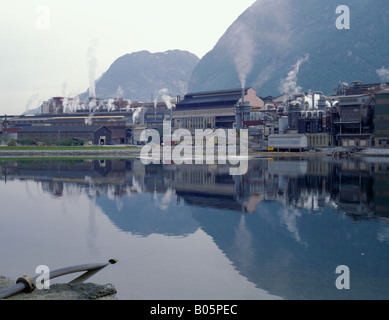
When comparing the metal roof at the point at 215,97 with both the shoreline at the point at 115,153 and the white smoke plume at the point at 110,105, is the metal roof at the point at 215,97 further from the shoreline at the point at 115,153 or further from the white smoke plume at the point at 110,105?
the shoreline at the point at 115,153

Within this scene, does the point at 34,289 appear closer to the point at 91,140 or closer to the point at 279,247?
the point at 279,247

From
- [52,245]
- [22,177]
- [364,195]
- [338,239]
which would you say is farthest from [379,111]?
[52,245]

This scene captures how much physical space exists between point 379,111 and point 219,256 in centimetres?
8738

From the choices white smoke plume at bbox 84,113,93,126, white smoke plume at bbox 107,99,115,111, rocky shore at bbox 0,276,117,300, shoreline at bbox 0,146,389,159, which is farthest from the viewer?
white smoke plume at bbox 107,99,115,111

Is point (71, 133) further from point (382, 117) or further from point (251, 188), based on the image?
point (251, 188)

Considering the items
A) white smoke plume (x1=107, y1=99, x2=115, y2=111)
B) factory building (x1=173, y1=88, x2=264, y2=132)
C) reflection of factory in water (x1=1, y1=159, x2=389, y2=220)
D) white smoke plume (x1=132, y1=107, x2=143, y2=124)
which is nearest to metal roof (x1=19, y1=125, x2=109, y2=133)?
white smoke plume (x1=132, y1=107, x2=143, y2=124)

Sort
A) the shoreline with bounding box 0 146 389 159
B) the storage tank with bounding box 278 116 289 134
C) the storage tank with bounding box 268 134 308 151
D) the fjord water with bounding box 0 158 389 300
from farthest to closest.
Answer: the storage tank with bounding box 278 116 289 134
the storage tank with bounding box 268 134 308 151
the shoreline with bounding box 0 146 389 159
the fjord water with bounding box 0 158 389 300

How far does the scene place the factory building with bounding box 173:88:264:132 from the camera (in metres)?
136

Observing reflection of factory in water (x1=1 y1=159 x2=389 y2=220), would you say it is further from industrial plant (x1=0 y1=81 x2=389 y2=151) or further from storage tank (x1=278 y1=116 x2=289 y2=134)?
→ storage tank (x1=278 y1=116 x2=289 y2=134)

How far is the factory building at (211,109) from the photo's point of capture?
136 meters

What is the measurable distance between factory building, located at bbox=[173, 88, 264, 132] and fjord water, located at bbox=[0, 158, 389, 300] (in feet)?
328

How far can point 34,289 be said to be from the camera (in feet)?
38.8

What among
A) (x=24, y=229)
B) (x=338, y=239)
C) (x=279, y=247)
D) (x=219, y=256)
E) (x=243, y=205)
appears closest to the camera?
(x=219, y=256)

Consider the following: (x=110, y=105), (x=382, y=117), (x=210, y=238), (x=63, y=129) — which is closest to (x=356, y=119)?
(x=382, y=117)
